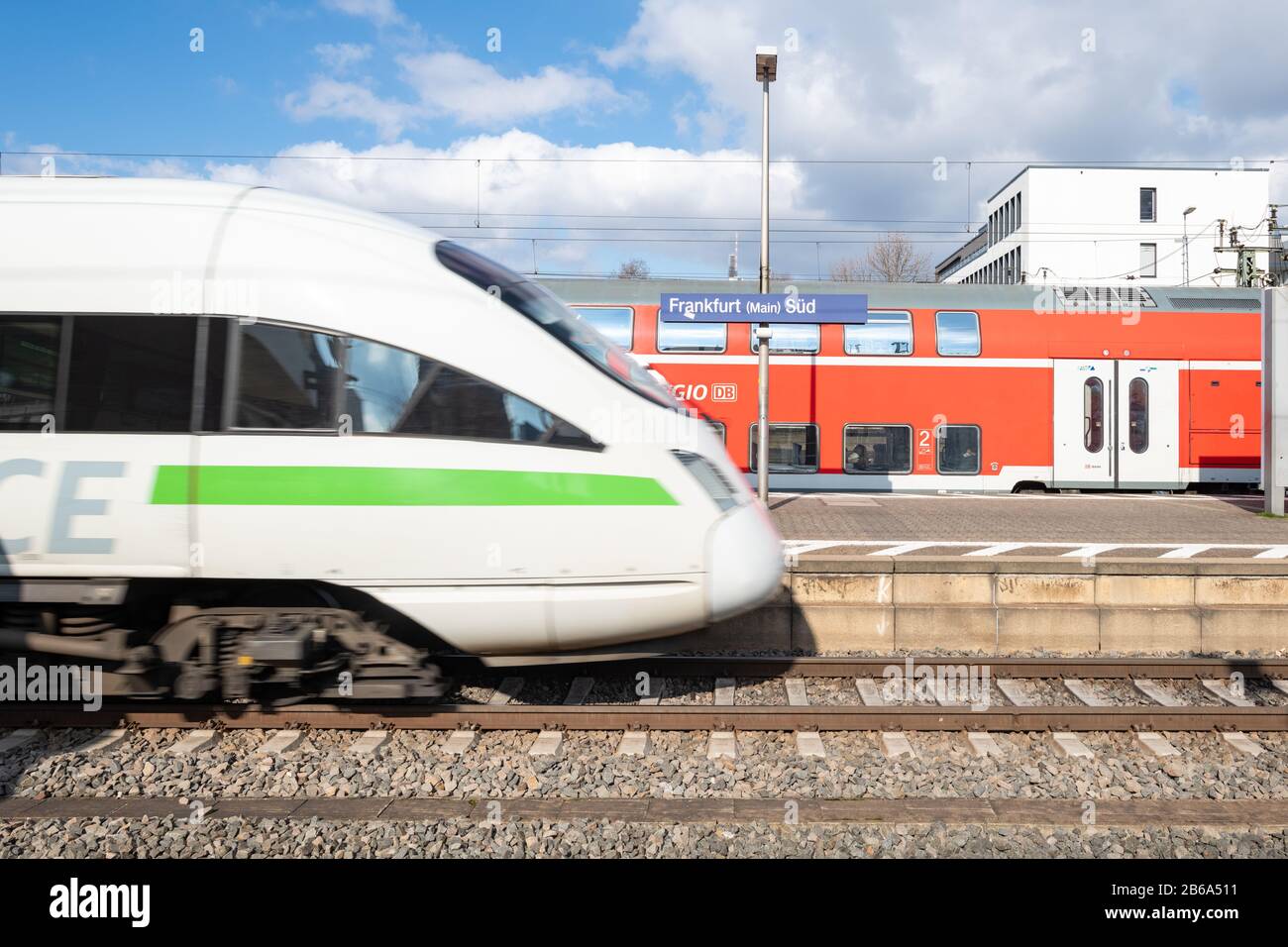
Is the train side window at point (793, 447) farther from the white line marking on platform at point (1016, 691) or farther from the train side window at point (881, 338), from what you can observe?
the white line marking on platform at point (1016, 691)

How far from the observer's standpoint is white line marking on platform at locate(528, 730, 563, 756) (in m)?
5.11

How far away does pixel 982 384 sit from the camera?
14328 millimetres

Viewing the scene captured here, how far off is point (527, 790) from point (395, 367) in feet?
7.41

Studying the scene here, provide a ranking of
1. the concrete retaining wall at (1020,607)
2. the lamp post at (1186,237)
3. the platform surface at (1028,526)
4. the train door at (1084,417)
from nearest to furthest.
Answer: the concrete retaining wall at (1020,607) < the platform surface at (1028,526) < the train door at (1084,417) < the lamp post at (1186,237)

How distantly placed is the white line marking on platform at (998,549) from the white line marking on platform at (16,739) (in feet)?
23.9

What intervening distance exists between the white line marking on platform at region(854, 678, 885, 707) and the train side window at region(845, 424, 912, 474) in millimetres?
8300

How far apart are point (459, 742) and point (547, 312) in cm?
252

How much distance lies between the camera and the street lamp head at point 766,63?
11.6 meters

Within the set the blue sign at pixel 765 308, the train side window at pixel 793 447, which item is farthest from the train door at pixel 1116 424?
the blue sign at pixel 765 308

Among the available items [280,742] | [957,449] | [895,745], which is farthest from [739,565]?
[957,449]

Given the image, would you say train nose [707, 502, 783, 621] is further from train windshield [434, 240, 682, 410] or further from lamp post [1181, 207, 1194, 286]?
lamp post [1181, 207, 1194, 286]

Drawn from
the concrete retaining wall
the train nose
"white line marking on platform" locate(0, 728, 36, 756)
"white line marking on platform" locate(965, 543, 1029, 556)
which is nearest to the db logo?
"white line marking on platform" locate(965, 543, 1029, 556)

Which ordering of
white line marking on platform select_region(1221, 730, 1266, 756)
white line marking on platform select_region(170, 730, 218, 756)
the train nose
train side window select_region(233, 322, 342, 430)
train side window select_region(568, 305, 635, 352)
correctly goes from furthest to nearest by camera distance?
1. train side window select_region(568, 305, 635, 352)
2. white line marking on platform select_region(1221, 730, 1266, 756)
3. white line marking on platform select_region(170, 730, 218, 756)
4. the train nose
5. train side window select_region(233, 322, 342, 430)
